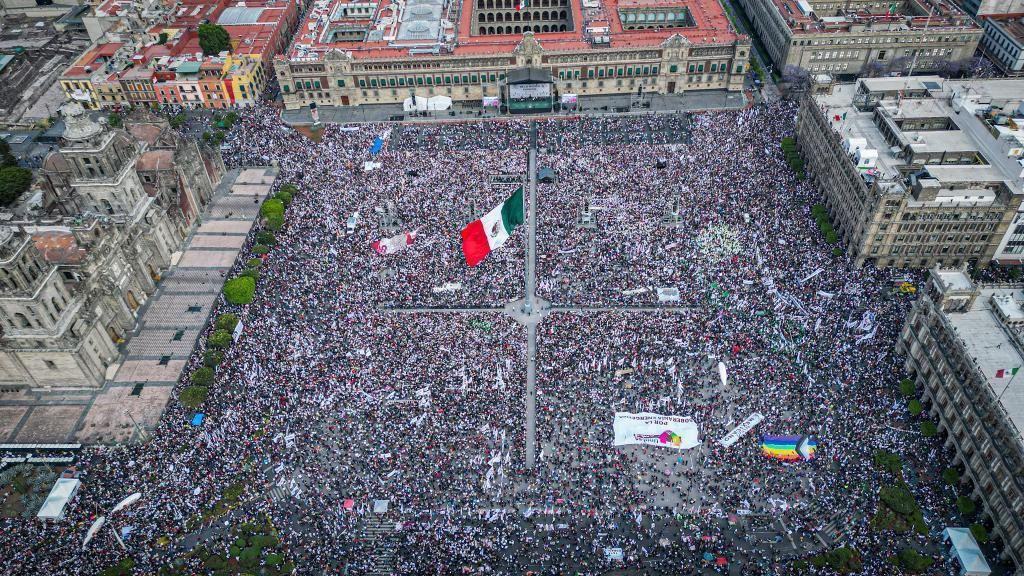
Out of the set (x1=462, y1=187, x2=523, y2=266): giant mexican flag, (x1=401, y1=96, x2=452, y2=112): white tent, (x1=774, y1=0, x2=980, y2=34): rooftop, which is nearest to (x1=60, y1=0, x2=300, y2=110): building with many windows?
(x1=401, y1=96, x2=452, y2=112): white tent

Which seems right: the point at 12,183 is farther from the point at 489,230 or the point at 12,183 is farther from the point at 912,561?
the point at 912,561

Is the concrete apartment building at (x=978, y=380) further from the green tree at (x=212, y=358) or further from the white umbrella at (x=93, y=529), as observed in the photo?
the white umbrella at (x=93, y=529)

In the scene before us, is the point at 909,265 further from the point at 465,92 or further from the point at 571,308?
the point at 465,92

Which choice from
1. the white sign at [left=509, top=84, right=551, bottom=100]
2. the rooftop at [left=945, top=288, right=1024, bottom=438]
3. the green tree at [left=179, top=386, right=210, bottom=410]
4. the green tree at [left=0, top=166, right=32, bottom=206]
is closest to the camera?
the rooftop at [left=945, top=288, right=1024, bottom=438]

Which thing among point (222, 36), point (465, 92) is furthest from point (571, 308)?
point (222, 36)

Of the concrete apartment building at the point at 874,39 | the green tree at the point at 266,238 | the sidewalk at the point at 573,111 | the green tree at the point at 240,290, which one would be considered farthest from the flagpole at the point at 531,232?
the concrete apartment building at the point at 874,39

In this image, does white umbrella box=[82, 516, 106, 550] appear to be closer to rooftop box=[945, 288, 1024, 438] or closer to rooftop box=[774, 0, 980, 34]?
rooftop box=[945, 288, 1024, 438]
